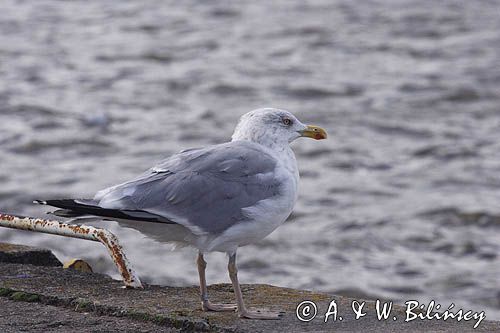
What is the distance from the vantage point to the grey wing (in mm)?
4184

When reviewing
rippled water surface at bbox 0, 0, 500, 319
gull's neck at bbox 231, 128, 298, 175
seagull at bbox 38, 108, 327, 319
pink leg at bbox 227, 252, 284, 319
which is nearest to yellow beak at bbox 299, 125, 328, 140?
gull's neck at bbox 231, 128, 298, 175

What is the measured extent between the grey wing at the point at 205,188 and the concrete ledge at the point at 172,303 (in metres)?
0.35

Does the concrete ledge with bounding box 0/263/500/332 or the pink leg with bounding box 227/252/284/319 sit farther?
the pink leg with bounding box 227/252/284/319

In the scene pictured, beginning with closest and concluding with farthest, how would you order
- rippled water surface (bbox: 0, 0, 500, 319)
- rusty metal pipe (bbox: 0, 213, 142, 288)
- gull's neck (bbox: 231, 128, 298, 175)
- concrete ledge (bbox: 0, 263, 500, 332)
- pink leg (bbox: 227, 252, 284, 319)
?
concrete ledge (bbox: 0, 263, 500, 332) < pink leg (bbox: 227, 252, 284, 319) < gull's neck (bbox: 231, 128, 298, 175) < rusty metal pipe (bbox: 0, 213, 142, 288) < rippled water surface (bbox: 0, 0, 500, 319)

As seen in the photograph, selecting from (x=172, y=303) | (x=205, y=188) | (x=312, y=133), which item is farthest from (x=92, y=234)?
(x=312, y=133)

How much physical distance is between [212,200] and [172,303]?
427 mm

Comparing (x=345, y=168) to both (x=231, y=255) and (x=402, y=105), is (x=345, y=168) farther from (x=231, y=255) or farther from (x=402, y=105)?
(x=231, y=255)

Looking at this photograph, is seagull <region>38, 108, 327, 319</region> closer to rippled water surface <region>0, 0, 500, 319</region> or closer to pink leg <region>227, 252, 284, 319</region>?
pink leg <region>227, 252, 284, 319</region>

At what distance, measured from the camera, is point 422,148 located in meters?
9.88

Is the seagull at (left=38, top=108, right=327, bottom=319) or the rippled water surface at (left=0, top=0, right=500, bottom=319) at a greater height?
A: the seagull at (left=38, top=108, right=327, bottom=319)

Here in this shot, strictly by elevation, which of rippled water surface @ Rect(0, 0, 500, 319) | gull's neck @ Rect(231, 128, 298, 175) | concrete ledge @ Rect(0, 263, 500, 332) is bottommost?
rippled water surface @ Rect(0, 0, 500, 319)

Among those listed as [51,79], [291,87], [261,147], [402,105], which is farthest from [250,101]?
[261,147]

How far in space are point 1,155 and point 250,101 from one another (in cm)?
265

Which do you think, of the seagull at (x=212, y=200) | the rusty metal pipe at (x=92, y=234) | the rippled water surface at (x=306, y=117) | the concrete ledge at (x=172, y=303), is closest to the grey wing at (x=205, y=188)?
the seagull at (x=212, y=200)
